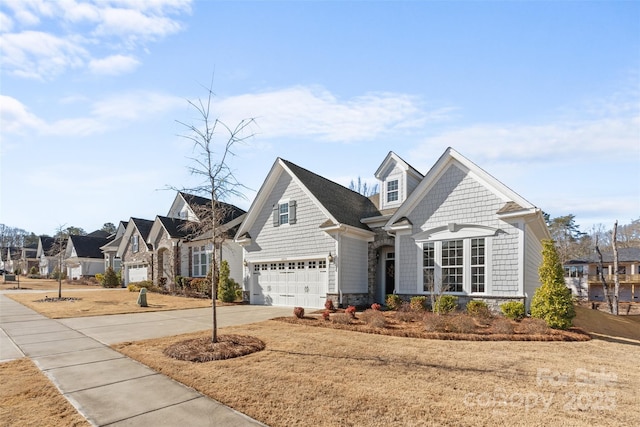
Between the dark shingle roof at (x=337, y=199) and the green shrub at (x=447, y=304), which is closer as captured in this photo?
the green shrub at (x=447, y=304)

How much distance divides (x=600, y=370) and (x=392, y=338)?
473 cm

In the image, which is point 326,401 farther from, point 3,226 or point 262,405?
point 3,226

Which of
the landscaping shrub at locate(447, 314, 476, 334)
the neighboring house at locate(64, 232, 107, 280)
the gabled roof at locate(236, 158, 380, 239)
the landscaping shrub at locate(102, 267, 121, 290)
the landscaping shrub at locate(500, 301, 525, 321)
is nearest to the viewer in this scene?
the landscaping shrub at locate(447, 314, 476, 334)

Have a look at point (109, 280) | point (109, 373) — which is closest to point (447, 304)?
point (109, 373)

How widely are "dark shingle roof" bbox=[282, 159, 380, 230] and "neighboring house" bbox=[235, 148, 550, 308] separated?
83mm

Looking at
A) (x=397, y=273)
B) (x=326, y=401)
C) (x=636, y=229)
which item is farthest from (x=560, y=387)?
(x=636, y=229)

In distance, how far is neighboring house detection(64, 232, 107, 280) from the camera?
4806 centimetres

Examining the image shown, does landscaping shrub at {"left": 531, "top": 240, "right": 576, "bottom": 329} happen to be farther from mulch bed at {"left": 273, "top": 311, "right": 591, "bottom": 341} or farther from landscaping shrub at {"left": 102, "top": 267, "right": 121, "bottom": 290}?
landscaping shrub at {"left": 102, "top": 267, "right": 121, "bottom": 290}

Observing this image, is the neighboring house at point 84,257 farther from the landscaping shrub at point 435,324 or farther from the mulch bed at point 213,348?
the landscaping shrub at point 435,324

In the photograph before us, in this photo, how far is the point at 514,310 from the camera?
12.7 meters

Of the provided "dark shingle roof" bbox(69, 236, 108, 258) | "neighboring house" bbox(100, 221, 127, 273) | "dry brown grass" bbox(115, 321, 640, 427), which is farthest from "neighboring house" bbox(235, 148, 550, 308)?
"dark shingle roof" bbox(69, 236, 108, 258)

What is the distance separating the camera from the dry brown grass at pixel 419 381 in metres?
4.98

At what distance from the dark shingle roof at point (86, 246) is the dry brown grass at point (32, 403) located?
4852cm

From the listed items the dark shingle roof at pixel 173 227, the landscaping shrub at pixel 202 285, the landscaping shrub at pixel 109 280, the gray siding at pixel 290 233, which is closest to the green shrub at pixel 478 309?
the gray siding at pixel 290 233
